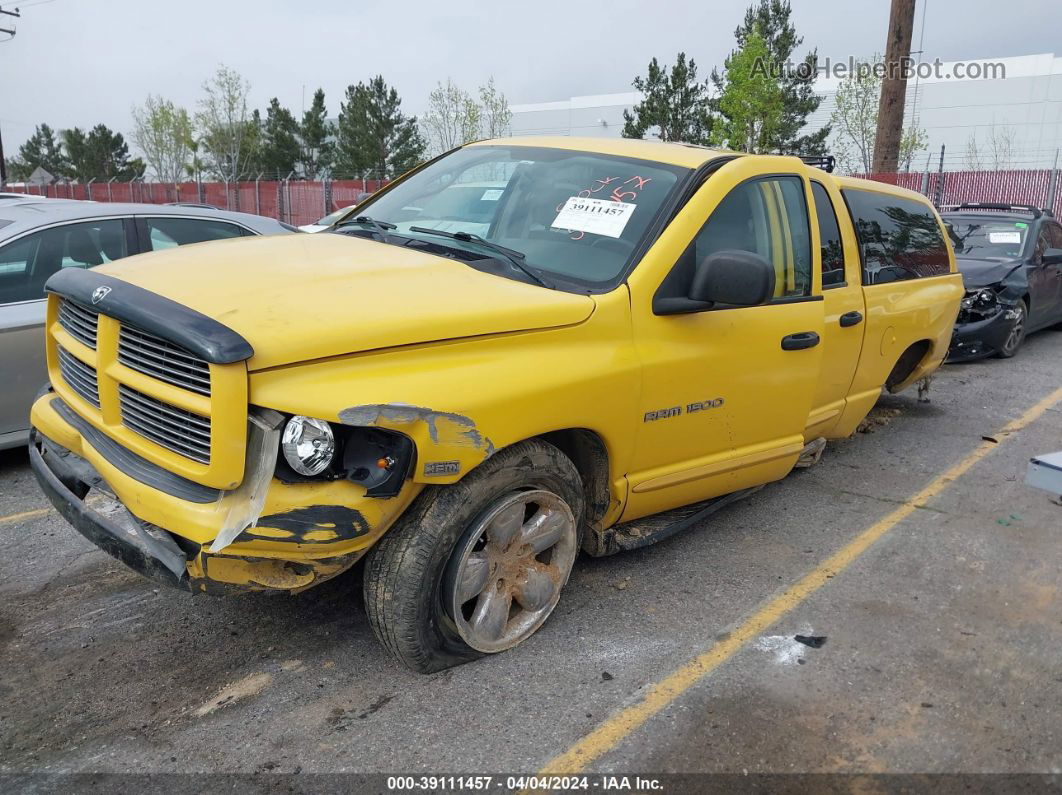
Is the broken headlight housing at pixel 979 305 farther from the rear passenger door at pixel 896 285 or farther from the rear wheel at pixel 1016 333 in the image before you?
the rear passenger door at pixel 896 285

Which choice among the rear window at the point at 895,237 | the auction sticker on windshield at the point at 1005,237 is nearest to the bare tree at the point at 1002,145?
the auction sticker on windshield at the point at 1005,237

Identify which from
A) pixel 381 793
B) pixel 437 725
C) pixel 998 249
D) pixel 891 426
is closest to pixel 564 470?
pixel 437 725

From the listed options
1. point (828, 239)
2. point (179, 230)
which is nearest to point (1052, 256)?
point (828, 239)

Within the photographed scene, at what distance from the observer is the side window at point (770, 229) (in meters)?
3.68

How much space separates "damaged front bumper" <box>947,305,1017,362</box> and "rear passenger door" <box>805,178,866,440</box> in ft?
16.9

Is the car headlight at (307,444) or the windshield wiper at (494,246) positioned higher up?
the windshield wiper at (494,246)

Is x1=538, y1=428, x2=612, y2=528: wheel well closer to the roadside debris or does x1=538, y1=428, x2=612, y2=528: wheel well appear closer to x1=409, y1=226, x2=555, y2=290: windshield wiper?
x1=409, y1=226, x2=555, y2=290: windshield wiper

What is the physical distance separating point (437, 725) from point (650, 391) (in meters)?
1.45

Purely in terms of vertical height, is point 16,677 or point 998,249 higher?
point 998,249

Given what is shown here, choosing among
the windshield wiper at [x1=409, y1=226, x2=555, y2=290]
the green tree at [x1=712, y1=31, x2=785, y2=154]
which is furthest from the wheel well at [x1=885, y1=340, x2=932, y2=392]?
the green tree at [x1=712, y1=31, x2=785, y2=154]

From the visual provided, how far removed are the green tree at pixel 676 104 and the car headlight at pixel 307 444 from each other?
119ft

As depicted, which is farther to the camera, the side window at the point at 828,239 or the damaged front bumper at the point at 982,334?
the damaged front bumper at the point at 982,334

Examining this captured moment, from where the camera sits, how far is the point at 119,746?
8.90ft

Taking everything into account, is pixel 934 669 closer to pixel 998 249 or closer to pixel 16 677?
pixel 16 677
